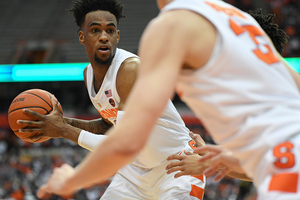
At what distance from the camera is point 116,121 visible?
2.97 metres

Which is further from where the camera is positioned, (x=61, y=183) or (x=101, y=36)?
(x=101, y=36)

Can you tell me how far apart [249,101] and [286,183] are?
0.99ft

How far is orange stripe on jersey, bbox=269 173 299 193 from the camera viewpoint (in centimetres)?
119

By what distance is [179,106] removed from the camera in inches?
549

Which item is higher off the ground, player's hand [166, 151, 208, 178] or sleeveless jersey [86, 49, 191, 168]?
player's hand [166, 151, 208, 178]

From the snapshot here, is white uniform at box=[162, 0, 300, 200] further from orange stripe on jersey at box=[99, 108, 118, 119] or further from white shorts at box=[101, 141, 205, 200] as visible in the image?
orange stripe on jersey at box=[99, 108, 118, 119]

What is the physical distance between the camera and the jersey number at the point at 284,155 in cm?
121

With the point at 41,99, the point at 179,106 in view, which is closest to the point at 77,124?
the point at 41,99

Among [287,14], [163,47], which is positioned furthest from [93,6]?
[287,14]

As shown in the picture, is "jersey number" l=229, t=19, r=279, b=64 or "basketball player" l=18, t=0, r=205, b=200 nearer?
"jersey number" l=229, t=19, r=279, b=64

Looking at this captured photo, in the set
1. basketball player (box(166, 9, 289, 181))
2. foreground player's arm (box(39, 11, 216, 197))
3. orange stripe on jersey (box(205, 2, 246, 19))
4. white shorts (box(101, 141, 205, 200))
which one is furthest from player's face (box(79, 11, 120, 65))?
foreground player's arm (box(39, 11, 216, 197))

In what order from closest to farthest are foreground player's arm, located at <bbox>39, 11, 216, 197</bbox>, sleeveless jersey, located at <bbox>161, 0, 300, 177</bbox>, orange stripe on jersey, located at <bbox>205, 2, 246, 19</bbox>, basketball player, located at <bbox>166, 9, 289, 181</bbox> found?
1. foreground player's arm, located at <bbox>39, 11, 216, 197</bbox>
2. sleeveless jersey, located at <bbox>161, 0, 300, 177</bbox>
3. orange stripe on jersey, located at <bbox>205, 2, 246, 19</bbox>
4. basketball player, located at <bbox>166, 9, 289, 181</bbox>

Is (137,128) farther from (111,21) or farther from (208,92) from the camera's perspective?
(111,21)

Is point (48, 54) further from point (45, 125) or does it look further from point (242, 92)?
point (242, 92)
